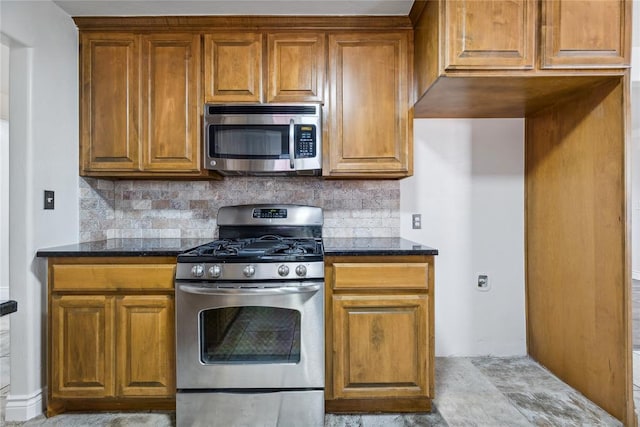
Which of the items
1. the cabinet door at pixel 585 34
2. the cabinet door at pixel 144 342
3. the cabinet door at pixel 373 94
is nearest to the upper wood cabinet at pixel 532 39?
the cabinet door at pixel 585 34

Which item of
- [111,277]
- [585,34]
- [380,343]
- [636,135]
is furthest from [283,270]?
[636,135]

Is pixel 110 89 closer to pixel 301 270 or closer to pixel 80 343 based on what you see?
pixel 80 343

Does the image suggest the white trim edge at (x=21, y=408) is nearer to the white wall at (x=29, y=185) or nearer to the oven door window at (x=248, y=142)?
the white wall at (x=29, y=185)

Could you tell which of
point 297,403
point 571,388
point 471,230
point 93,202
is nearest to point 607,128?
point 471,230

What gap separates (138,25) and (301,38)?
3.41ft

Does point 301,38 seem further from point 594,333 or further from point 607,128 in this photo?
point 594,333

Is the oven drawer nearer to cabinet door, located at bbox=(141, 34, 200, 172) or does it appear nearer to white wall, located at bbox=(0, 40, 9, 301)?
cabinet door, located at bbox=(141, 34, 200, 172)

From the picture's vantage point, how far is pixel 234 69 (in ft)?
7.54

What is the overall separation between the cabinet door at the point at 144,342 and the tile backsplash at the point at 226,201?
767 millimetres

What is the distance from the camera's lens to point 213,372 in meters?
1.86

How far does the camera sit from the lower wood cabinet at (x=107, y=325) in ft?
6.38

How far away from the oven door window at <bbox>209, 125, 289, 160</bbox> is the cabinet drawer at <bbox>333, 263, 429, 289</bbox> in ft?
2.70

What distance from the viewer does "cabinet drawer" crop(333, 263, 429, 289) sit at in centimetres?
195

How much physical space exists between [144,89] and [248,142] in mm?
765
